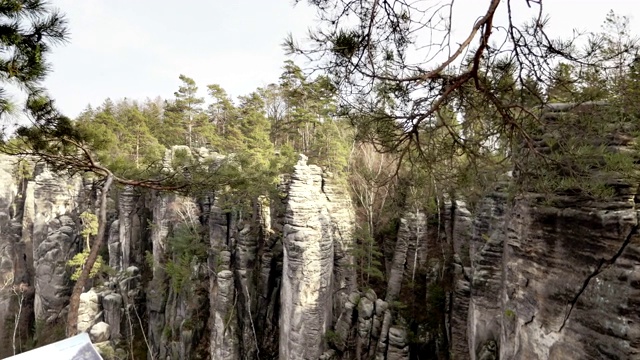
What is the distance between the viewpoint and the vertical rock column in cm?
1137

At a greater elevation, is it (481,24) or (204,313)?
(481,24)

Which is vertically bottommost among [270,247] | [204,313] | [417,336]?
[204,313]

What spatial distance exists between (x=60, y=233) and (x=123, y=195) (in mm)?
6444

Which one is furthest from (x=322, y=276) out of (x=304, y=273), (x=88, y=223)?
(x=88, y=223)

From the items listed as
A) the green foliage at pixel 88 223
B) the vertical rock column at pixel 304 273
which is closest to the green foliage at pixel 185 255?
the vertical rock column at pixel 304 273

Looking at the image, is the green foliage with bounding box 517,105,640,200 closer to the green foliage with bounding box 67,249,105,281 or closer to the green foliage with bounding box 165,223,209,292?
the green foliage with bounding box 165,223,209,292

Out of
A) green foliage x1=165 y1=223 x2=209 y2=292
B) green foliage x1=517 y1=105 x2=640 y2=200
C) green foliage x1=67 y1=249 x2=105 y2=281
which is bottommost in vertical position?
green foliage x1=67 y1=249 x2=105 y2=281

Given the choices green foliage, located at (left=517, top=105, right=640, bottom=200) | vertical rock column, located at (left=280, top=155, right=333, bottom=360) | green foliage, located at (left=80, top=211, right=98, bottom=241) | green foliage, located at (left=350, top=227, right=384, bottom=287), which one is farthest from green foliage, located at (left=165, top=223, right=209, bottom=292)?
green foliage, located at (left=517, top=105, right=640, bottom=200)

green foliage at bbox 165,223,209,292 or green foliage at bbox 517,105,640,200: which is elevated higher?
green foliage at bbox 517,105,640,200

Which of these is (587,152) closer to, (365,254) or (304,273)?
(304,273)

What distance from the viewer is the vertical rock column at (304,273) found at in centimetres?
1137

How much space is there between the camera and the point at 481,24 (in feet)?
7.38

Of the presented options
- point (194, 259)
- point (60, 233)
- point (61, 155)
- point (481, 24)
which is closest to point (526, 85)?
point (481, 24)

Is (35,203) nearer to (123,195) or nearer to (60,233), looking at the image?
(60,233)
